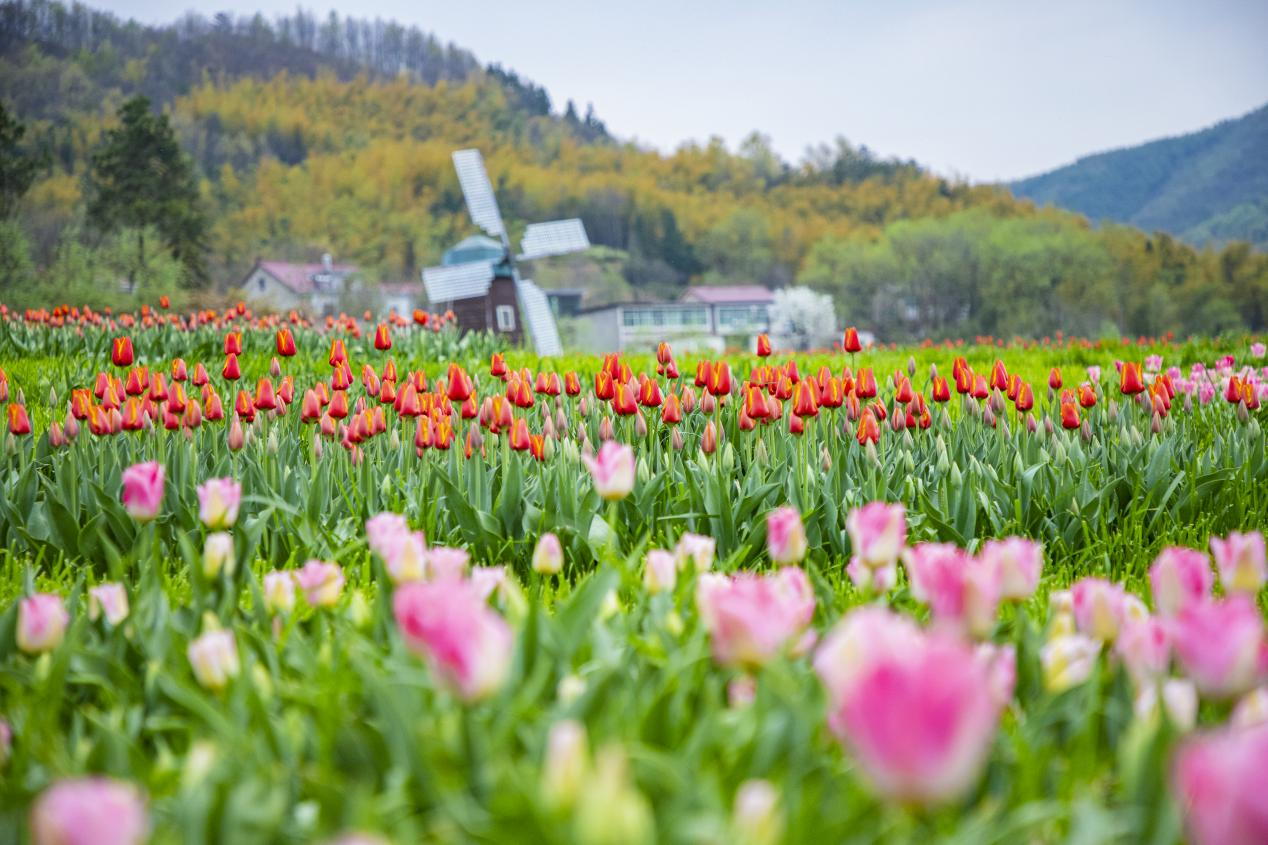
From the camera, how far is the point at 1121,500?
12.8 feet

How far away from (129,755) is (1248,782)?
4.51 feet

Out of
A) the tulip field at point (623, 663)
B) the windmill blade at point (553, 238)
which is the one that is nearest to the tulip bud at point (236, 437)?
the tulip field at point (623, 663)

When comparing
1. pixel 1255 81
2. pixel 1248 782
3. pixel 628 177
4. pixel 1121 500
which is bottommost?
pixel 1121 500

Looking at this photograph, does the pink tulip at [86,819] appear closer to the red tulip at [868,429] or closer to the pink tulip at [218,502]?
the pink tulip at [218,502]

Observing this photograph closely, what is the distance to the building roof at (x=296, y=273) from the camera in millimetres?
72438

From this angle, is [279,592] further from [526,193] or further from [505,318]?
[526,193]

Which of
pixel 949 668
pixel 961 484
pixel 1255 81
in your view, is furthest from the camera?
pixel 1255 81

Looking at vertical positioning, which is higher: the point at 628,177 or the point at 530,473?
the point at 628,177

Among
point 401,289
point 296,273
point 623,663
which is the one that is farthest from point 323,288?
point 623,663

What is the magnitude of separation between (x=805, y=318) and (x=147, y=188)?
5111cm

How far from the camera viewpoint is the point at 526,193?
95.4 metres

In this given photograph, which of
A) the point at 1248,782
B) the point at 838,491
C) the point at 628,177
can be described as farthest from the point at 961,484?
the point at 628,177

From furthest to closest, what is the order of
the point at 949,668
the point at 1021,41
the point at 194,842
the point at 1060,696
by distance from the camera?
the point at 1021,41
the point at 1060,696
the point at 194,842
the point at 949,668

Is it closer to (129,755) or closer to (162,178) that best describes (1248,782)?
(129,755)
